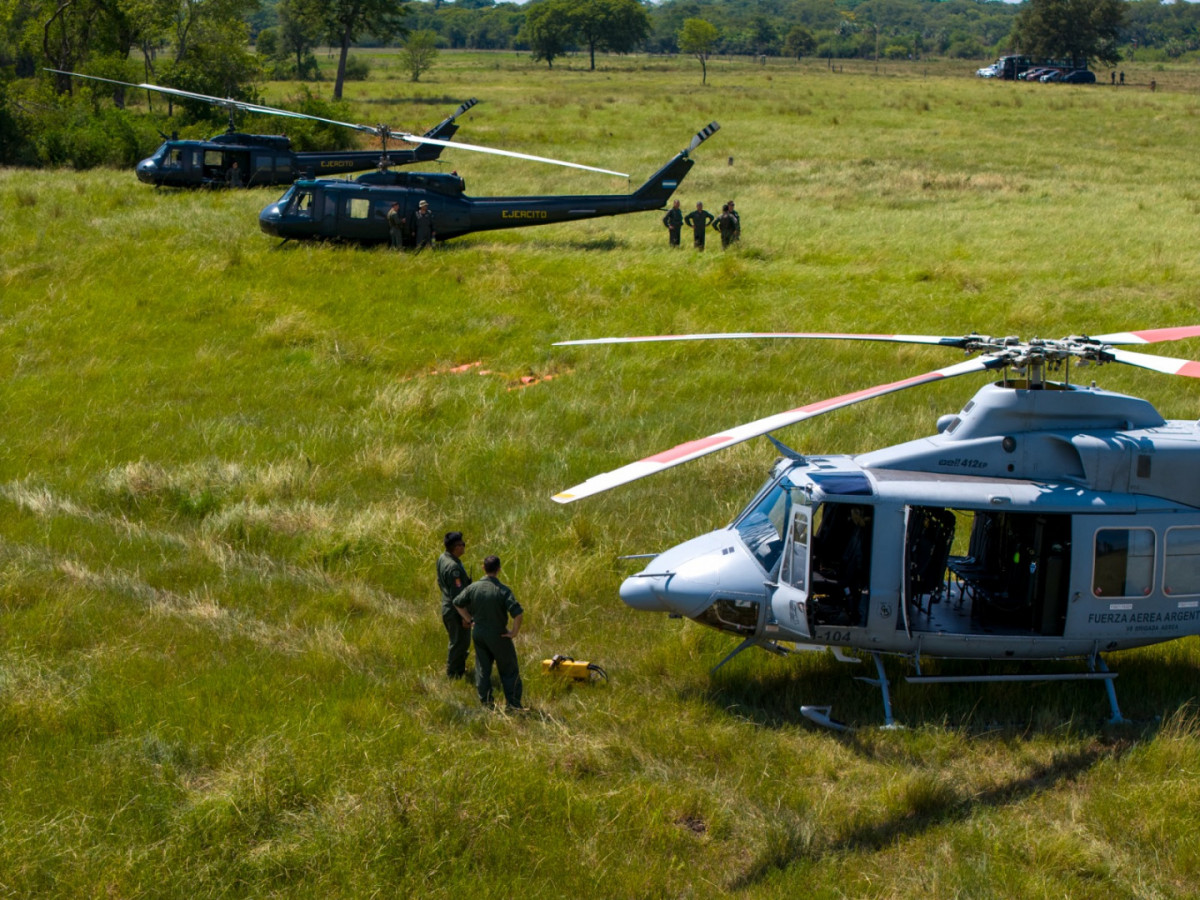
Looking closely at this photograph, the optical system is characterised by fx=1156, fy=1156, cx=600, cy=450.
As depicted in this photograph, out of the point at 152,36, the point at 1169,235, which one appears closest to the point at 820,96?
the point at 152,36

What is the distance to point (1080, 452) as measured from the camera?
26.2ft

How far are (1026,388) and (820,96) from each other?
191 feet

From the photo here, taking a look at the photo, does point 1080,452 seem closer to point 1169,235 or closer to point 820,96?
point 1169,235

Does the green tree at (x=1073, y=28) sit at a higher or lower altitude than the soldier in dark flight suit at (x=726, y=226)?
higher

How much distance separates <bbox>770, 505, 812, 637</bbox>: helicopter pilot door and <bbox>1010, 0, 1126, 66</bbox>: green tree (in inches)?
3783

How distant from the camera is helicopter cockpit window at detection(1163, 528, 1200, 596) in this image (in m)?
8.02

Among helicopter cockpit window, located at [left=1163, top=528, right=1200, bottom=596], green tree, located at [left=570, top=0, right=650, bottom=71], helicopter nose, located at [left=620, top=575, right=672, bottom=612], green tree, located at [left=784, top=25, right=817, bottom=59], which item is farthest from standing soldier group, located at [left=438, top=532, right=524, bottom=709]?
green tree, located at [left=784, top=25, right=817, bottom=59]

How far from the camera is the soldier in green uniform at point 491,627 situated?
25.6ft

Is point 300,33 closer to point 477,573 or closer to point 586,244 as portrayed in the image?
point 586,244

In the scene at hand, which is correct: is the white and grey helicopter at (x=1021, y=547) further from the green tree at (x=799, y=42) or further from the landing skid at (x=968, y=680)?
the green tree at (x=799, y=42)

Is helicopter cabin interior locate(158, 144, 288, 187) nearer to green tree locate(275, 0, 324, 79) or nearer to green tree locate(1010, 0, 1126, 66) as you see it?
green tree locate(275, 0, 324, 79)

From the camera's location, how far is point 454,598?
8180mm

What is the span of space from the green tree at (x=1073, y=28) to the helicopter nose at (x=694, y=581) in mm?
96094

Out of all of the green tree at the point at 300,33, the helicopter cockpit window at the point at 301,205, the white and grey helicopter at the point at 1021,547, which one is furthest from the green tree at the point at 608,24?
the white and grey helicopter at the point at 1021,547
